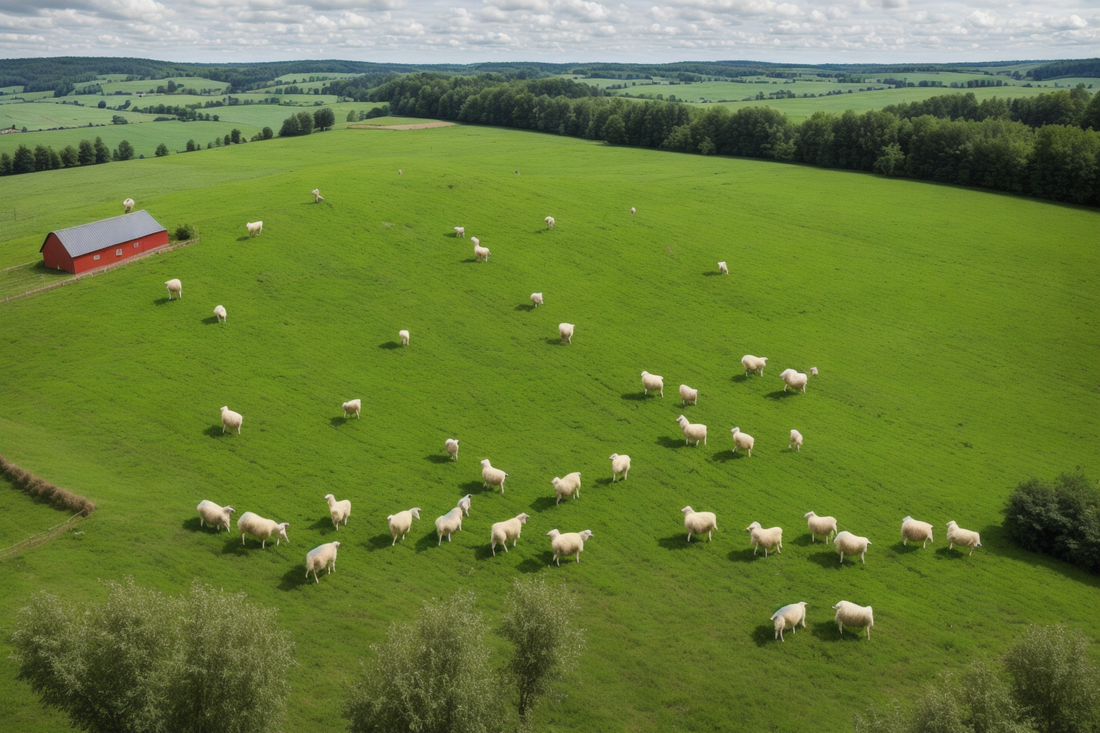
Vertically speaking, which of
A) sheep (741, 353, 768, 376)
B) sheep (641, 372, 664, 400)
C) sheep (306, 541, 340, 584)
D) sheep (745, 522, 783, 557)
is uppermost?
sheep (741, 353, 768, 376)

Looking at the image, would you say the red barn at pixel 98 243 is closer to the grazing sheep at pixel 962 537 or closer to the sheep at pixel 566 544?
the sheep at pixel 566 544

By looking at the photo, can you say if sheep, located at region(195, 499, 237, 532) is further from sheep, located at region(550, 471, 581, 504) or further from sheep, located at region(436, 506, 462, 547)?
sheep, located at region(550, 471, 581, 504)

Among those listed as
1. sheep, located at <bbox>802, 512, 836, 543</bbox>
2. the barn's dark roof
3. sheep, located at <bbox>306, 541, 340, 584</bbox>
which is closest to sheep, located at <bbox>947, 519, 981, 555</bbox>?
sheep, located at <bbox>802, 512, 836, 543</bbox>

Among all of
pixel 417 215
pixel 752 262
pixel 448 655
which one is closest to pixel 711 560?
pixel 448 655

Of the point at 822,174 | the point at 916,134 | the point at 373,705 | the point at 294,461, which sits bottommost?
the point at 294,461

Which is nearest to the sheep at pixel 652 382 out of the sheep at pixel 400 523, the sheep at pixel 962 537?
the sheep at pixel 962 537

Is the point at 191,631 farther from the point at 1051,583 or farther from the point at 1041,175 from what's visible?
the point at 1041,175
